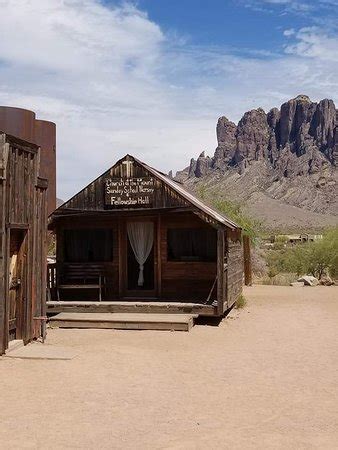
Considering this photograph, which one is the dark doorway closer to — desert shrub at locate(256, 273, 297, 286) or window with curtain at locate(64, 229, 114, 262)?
window with curtain at locate(64, 229, 114, 262)

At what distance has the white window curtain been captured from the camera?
14945 mm

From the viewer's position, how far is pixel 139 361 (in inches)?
360

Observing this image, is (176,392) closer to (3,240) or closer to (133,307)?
(3,240)

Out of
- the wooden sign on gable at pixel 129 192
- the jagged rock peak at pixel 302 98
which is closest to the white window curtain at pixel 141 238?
the wooden sign on gable at pixel 129 192

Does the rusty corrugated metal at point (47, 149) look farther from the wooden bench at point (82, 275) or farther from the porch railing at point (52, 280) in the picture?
the wooden bench at point (82, 275)

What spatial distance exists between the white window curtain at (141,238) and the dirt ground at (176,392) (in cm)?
327

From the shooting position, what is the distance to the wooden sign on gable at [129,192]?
1412 cm

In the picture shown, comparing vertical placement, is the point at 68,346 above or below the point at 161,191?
below

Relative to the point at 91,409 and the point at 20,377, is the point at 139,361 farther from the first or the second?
the point at 91,409

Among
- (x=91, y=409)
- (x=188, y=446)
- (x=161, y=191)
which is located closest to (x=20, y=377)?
(x=91, y=409)

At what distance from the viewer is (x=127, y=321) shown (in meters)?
12.4

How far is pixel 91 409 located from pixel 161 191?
26.8 feet

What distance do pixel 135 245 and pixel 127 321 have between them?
122 inches

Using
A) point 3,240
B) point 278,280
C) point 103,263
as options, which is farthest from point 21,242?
point 278,280
